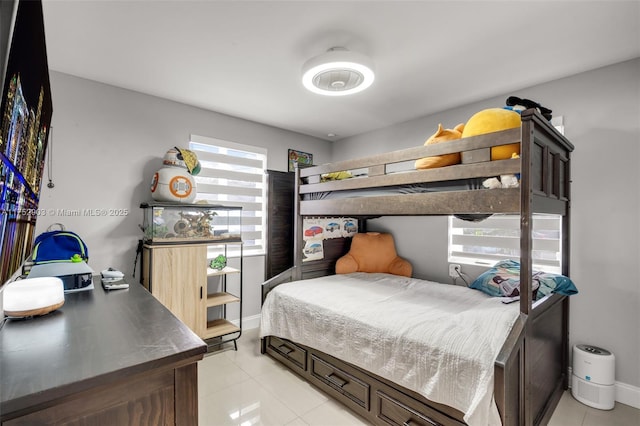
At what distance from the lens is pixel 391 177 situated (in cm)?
212

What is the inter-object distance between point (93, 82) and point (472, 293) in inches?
144

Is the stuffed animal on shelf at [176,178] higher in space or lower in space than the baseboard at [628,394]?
higher

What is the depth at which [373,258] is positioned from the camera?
11.5 ft

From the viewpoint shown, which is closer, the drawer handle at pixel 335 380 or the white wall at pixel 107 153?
the drawer handle at pixel 335 380

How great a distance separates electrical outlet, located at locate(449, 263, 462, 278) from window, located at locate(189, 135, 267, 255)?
2103 mm

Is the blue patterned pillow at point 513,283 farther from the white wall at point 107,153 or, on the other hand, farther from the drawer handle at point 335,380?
the white wall at point 107,153

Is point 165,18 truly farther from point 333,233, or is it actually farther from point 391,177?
point 333,233

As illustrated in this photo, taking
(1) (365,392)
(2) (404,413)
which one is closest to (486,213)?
(2) (404,413)

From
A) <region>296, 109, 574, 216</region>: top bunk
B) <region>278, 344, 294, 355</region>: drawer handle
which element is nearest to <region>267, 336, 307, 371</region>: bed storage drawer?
<region>278, 344, 294, 355</region>: drawer handle

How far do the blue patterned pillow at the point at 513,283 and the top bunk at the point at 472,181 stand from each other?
49 centimetres

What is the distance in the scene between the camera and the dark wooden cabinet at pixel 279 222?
3.55 meters

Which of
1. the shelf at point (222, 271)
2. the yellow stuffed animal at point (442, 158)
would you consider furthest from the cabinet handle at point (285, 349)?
the yellow stuffed animal at point (442, 158)

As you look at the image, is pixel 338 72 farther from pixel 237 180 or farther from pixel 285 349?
pixel 285 349

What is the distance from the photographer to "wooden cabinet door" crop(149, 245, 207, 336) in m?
2.51
